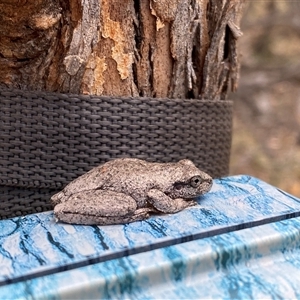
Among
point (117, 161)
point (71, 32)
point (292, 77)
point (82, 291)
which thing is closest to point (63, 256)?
point (82, 291)

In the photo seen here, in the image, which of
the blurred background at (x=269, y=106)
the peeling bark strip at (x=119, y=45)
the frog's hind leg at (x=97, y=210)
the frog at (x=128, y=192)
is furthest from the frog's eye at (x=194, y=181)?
the blurred background at (x=269, y=106)

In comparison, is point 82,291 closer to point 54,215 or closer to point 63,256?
point 63,256

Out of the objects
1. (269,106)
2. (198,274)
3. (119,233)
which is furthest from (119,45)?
(269,106)

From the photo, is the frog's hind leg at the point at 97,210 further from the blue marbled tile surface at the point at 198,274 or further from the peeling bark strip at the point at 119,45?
the peeling bark strip at the point at 119,45

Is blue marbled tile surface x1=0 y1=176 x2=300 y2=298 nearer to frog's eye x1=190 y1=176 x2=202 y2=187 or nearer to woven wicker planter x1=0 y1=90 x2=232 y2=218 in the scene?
frog's eye x1=190 y1=176 x2=202 y2=187

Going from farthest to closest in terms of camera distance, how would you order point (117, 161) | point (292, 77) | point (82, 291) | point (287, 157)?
point (292, 77), point (287, 157), point (117, 161), point (82, 291)

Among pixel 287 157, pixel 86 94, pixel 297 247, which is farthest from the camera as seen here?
pixel 287 157

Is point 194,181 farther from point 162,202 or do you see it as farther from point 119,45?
point 119,45
